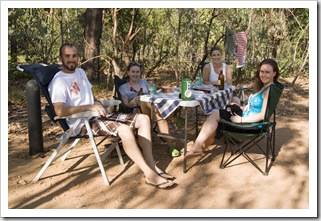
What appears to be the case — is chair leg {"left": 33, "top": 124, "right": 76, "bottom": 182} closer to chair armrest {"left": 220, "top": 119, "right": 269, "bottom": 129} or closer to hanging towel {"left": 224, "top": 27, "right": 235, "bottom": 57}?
chair armrest {"left": 220, "top": 119, "right": 269, "bottom": 129}

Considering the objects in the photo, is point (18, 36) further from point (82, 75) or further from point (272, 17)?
point (272, 17)

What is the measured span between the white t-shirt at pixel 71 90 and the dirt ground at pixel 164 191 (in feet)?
1.94

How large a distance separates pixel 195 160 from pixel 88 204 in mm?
1388

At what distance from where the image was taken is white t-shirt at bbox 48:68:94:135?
125 inches

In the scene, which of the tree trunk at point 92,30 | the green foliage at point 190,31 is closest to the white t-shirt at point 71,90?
the green foliage at point 190,31

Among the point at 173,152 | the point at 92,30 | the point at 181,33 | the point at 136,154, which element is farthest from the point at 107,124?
the point at 181,33

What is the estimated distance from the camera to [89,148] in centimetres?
420

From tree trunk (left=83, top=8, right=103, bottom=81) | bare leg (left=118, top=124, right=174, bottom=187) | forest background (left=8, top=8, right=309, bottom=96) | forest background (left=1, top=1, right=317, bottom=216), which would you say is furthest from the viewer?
tree trunk (left=83, top=8, right=103, bottom=81)

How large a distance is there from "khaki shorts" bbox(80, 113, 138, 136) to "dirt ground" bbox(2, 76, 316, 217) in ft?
1.59

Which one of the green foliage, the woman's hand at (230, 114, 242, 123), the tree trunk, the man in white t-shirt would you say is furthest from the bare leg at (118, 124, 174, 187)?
the tree trunk

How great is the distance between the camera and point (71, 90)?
10.8 ft

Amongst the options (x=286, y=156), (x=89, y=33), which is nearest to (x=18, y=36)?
(x=89, y=33)

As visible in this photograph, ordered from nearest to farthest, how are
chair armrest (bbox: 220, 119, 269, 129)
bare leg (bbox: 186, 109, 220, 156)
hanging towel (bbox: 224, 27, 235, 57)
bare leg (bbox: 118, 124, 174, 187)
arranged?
bare leg (bbox: 118, 124, 174, 187) < chair armrest (bbox: 220, 119, 269, 129) < bare leg (bbox: 186, 109, 220, 156) < hanging towel (bbox: 224, 27, 235, 57)

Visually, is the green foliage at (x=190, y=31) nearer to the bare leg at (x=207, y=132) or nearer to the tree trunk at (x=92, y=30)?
the tree trunk at (x=92, y=30)
